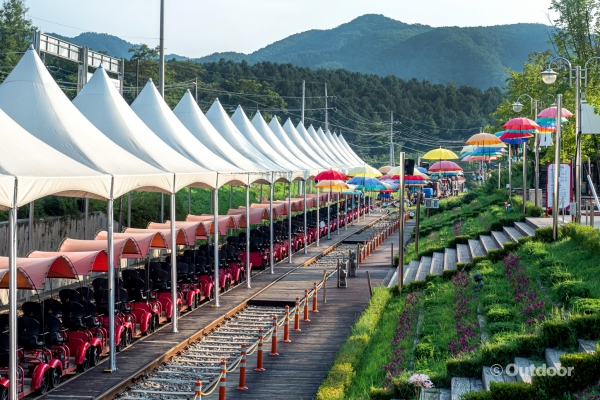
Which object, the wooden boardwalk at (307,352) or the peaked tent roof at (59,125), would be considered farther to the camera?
the peaked tent roof at (59,125)

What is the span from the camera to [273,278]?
98.2ft

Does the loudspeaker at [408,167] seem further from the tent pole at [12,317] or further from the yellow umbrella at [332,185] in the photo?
the yellow umbrella at [332,185]

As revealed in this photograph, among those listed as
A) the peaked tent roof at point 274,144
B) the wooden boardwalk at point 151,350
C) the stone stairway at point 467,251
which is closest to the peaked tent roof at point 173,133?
the wooden boardwalk at point 151,350

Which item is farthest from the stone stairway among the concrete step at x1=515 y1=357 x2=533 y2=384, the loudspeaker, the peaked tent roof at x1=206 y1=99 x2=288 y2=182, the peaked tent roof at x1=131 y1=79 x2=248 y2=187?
the concrete step at x1=515 y1=357 x2=533 y2=384

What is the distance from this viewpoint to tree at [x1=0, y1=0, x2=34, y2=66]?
66650 mm

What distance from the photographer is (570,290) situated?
48.3 ft

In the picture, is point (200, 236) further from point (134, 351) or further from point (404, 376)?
point (404, 376)

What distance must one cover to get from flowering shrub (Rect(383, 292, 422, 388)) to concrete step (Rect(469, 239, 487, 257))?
11.4 ft

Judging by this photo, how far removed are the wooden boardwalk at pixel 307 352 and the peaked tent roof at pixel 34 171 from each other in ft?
14.1

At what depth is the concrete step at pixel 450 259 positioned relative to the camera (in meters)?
25.5

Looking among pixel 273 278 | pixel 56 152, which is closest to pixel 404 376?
pixel 56 152

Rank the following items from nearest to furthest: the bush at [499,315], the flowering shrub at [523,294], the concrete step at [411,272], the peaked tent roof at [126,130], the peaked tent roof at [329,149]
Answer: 1. the flowering shrub at [523,294]
2. the bush at [499,315]
3. the peaked tent roof at [126,130]
4. the concrete step at [411,272]
5. the peaked tent roof at [329,149]

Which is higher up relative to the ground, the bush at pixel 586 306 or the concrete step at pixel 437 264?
the bush at pixel 586 306

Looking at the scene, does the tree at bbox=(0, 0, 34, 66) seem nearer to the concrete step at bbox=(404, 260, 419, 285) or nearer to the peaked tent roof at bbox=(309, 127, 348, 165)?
the peaked tent roof at bbox=(309, 127, 348, 165)
